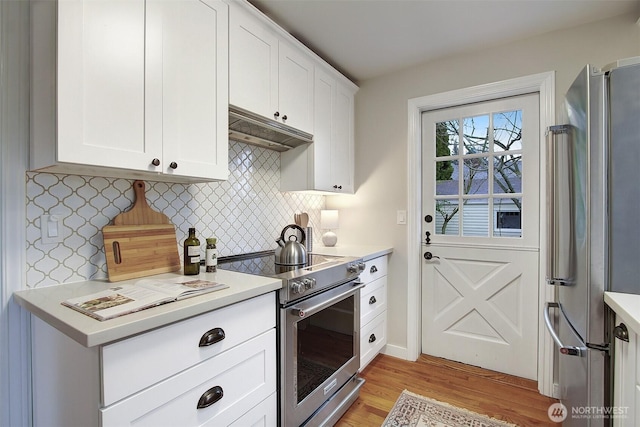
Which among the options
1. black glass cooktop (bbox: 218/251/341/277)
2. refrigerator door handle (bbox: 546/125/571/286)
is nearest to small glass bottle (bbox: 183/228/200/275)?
black glass cooktop (bbox: 218/251/341/277)

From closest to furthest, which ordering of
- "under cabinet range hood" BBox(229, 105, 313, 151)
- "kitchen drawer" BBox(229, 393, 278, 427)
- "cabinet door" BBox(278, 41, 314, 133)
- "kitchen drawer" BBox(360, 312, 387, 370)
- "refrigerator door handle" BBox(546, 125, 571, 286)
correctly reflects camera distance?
"kitchen drawer" BBox(229, 393, 278, 427), "refrigerator door handle" BBox(546, 125, 571, 286), "under cabinet range hood" BBox(229, 105, 313, 151), "cabinet door" BBox(278, 41, 314, 133), "kitchen drawer" BBox(360, 312, 387, 370)

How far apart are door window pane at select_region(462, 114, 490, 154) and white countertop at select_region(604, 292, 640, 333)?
4.92 ft

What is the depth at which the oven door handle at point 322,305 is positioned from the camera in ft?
4.77

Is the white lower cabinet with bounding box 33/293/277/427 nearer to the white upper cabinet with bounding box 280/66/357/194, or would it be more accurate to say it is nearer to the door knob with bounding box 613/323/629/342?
the white upper cabinet with bounding box 280/66/357/194

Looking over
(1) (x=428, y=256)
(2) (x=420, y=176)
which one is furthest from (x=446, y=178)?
(1) (x=428, y=256)

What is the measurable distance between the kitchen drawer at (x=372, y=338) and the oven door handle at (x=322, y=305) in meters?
0.40

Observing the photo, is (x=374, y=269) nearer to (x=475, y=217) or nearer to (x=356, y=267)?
(x=356, y=267)

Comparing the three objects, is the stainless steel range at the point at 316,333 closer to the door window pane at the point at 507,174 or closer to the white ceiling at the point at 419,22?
the door window pane at the point at 507,174

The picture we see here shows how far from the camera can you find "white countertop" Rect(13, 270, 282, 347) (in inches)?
31.9

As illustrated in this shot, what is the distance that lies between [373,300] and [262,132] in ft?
4.89

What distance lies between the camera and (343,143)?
259 centimetres

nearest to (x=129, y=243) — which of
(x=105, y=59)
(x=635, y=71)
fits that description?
(x=105, y=59)

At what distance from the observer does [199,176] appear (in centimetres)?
141

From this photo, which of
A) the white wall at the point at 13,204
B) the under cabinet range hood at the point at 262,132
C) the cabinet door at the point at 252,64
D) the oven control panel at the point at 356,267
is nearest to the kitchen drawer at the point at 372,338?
the oven control panel at the point at 356,267
